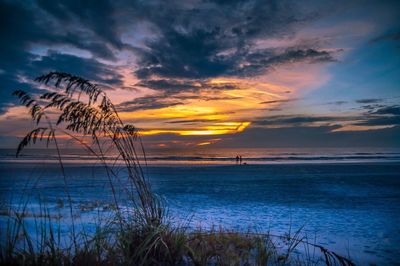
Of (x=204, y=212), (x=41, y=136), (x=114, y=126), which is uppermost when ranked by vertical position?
(x=114, y=126)

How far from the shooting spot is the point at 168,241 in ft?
14.9

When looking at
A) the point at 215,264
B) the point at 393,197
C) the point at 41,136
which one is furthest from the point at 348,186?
the point at 41,136

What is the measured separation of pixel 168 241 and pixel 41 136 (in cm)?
234

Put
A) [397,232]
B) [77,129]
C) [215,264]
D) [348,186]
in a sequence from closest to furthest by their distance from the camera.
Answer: [77,129] → [215,264] → [397,232] → [348,186]

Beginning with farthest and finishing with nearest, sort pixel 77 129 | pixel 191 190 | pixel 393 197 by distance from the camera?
1. pixel 191 190
2. pixel 393 197
3. pixel 77 129

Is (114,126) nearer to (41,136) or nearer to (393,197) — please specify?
(41,136)

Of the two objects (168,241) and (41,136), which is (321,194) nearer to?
(168,241)

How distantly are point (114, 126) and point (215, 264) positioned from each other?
2754 mm

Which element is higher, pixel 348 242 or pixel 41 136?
pixel 41 136

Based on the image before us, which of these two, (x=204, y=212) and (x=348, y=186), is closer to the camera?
(x=204, y=212)

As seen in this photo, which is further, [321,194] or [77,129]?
[321,194]

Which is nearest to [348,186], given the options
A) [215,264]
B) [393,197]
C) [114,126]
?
[393,197]

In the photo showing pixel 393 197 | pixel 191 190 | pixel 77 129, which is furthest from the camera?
pixel 191 190

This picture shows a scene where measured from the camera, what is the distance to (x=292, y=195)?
13461 millimetres
